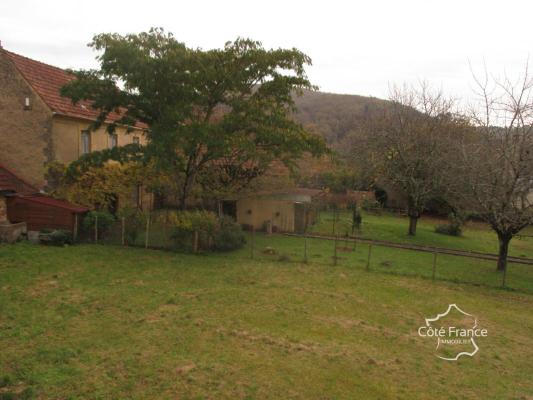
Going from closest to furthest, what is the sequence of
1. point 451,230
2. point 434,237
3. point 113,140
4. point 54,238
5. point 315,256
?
point 54,238, point 315,256, point 113,140, point 434,237, point 451,230

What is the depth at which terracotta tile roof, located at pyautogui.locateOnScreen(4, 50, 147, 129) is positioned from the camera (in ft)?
64.5

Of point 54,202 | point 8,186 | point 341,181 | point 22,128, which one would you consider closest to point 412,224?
point 341,181

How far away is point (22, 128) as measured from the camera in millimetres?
19734

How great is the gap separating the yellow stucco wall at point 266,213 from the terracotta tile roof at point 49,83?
8.72 m

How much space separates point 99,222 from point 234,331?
1046 centimetres

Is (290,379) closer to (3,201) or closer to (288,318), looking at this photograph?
(288,318)

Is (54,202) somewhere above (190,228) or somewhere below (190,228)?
above

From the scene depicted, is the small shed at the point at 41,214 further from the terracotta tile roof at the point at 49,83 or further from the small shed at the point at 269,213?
the small shed at the point at 269,213

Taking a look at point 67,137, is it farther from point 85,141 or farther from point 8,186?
point 8,186

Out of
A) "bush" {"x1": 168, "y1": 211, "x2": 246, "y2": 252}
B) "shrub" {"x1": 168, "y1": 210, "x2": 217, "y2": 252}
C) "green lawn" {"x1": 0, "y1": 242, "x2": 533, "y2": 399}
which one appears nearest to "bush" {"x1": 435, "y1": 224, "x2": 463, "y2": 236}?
"green lawn" {"x1": 0, "y1": 242, "x2": 533, "y2": 399}

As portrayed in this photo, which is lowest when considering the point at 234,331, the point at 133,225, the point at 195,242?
the point at 234,331

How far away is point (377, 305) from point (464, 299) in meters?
3.57

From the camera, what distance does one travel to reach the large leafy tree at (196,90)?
615 inches

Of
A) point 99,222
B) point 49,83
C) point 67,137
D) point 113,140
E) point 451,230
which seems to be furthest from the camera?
point 451,230
